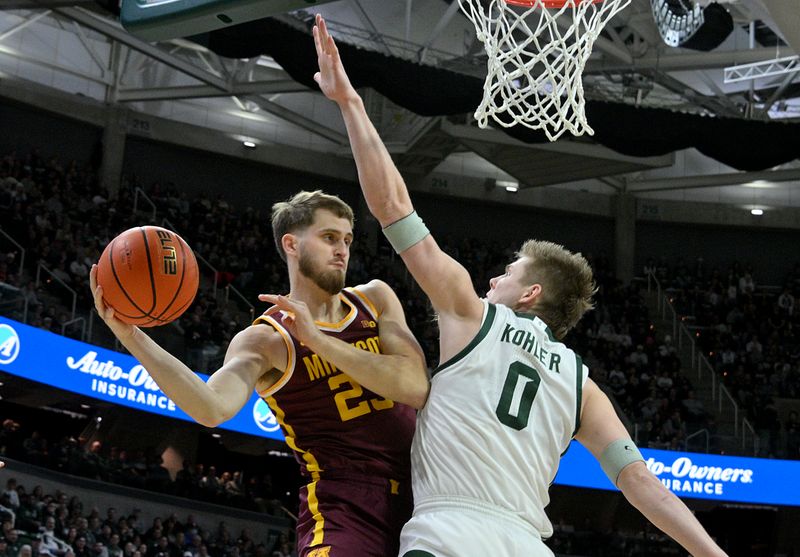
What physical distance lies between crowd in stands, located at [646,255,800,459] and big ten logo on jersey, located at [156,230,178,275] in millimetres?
16878

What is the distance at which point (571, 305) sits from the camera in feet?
12.0

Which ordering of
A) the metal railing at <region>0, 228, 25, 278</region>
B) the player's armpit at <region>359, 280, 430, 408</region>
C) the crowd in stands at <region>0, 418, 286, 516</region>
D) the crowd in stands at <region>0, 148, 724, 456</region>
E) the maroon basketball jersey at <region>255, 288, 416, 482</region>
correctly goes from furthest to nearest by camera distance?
the crowd in stands at <region>0, 148, 724, 456</region>, the metal railing at <region>0, 228, 25, 278</region>, the crowd in stands at <region>0, 418, 286, 516</region>, the maroon basketball jersey at <region>255, 288, 416, 482</region>, the player's armpit at <region>359, 280, 430, 408</region>

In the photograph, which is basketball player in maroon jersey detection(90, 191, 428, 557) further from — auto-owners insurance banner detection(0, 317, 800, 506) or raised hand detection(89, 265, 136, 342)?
auto-owners insurance banner detection(0, 317, 800, 506)

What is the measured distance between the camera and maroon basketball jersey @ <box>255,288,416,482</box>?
3674 millimetres

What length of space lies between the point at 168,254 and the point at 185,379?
0.64 m

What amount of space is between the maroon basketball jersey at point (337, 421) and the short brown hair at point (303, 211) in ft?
1.26

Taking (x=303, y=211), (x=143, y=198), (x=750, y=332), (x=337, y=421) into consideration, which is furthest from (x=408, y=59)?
(x=337, y=421)

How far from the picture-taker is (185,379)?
126 inches

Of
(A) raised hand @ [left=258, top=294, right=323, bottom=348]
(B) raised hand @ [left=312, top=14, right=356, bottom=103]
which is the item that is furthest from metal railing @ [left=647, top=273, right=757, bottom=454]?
(B) raised hand @ [left=312, top=14, right=356, bottom=103]

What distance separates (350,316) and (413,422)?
0.46 meters

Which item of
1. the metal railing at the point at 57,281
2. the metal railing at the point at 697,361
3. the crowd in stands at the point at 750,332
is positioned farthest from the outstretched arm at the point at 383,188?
the crowd in stands at the point at 750,332

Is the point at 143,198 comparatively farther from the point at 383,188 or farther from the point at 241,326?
the point at 383,188

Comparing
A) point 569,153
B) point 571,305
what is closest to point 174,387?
point 571,305

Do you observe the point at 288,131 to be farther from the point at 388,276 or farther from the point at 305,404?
the point at 305,404
